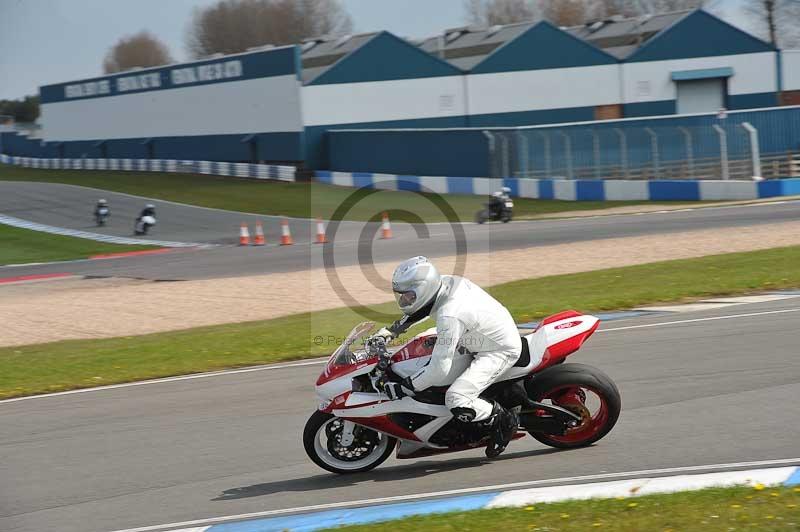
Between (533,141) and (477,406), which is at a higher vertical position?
(533,141)

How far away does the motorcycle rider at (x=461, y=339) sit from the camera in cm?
724

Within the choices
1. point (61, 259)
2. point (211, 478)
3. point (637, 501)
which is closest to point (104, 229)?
point (61, 259)

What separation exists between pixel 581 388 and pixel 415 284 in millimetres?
1606

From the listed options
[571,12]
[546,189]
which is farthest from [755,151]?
[571,12]

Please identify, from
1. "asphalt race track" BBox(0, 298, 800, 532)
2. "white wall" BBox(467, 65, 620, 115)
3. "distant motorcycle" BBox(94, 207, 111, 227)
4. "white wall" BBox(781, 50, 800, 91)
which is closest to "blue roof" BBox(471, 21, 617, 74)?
"white wall" BBox(467, 65, 620, 115)

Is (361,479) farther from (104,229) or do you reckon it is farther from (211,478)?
(104,229)

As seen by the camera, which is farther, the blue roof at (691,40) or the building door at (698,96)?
the building door at (698,96)

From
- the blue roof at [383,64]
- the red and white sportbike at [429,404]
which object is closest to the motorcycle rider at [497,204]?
the blue roof at [383,64]

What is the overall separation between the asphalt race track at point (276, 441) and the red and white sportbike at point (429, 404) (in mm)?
194

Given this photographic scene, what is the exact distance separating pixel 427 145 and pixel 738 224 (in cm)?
2168

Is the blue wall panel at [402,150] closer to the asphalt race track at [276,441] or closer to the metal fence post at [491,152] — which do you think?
the metal fence post at [491,152]

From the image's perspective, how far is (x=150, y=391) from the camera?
1139cm

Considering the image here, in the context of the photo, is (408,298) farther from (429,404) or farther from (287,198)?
(287,198)

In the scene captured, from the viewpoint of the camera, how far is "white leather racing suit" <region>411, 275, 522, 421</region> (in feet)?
23.8
